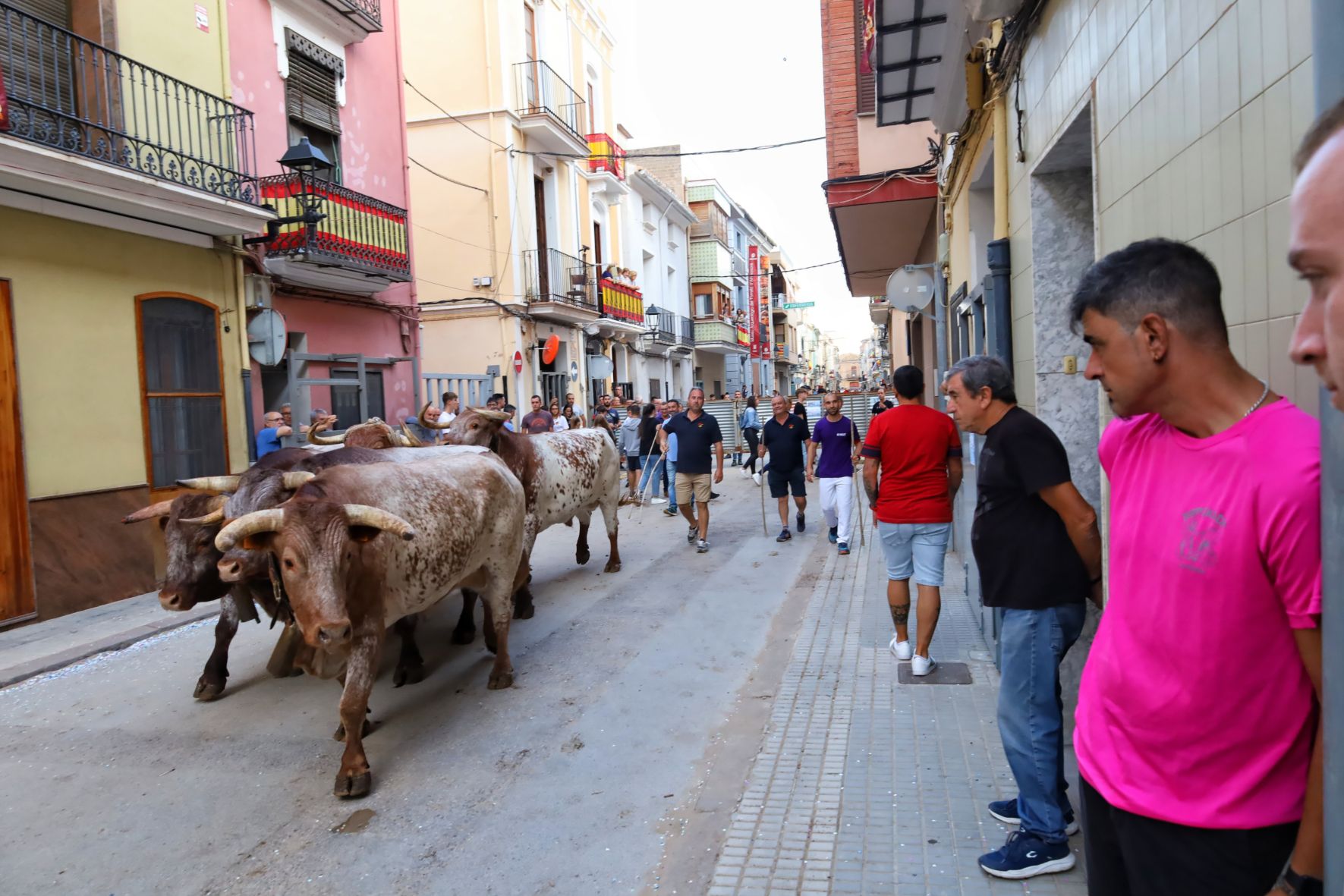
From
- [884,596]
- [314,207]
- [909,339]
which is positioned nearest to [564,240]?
[909,339]

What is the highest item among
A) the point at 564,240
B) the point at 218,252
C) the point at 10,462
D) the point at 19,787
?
the point at 564,240

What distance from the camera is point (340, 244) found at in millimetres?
11945

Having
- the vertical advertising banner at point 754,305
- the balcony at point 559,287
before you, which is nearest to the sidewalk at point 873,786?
the balcony at point 559,287

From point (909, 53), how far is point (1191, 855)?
23.5 feet

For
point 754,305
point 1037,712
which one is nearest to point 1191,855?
point 1037,712

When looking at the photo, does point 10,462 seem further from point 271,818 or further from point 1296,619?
point 1296,619

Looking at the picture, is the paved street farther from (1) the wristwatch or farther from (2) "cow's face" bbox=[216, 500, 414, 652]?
(1) the wristwatch

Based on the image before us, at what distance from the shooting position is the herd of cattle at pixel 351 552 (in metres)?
3.74

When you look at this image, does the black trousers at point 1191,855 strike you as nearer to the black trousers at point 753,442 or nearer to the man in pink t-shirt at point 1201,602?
the man in pink t-shirt at point 1201,602

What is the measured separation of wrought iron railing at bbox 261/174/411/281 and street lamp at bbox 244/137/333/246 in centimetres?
15

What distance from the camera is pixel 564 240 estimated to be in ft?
73.6

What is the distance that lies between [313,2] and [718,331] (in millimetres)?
28248

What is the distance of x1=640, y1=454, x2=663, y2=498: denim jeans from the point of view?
13.7m

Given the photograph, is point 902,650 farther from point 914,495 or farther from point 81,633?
point 81,633
